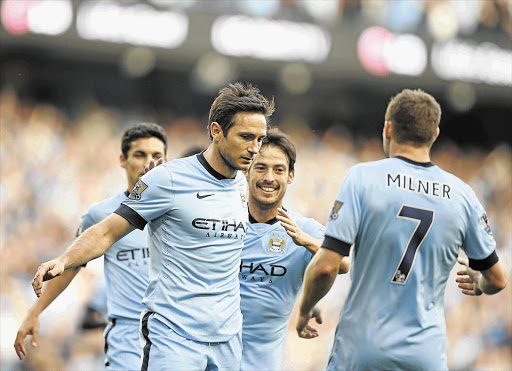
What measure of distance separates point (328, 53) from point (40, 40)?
19.3 ft

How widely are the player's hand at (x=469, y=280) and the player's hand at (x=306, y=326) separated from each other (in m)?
1.01

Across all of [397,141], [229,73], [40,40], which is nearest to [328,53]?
[229,73]

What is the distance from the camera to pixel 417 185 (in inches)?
165

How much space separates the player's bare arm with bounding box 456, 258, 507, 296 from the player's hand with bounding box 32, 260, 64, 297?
2412 mm

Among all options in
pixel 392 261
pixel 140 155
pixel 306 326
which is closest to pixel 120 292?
pixel 140 155

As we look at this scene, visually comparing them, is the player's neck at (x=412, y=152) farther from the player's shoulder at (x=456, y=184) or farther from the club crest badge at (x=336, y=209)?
the club crest badge at (x=336, y=209)

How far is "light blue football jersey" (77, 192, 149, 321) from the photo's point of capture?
603 cm

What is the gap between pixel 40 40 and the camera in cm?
1477

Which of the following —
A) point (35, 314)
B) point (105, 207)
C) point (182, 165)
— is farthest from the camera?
point (105, 207)

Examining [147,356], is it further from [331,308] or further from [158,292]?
[331,308]

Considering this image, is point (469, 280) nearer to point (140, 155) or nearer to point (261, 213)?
point (261, 213)

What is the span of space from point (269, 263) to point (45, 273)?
1.89 meters

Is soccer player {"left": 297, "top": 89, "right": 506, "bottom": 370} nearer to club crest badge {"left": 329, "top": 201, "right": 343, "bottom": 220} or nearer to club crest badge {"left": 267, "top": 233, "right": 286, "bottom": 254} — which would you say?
club crest badge {"left": 329, "top": 201, "right": 343, "bottom": 220}

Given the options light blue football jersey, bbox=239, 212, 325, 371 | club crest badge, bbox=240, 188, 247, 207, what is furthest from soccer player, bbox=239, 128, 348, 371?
club crest badge, bbox=240, 188, 247, 207
